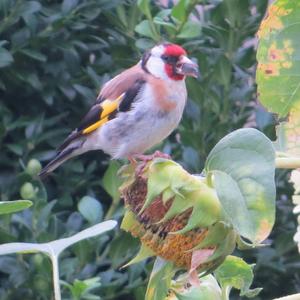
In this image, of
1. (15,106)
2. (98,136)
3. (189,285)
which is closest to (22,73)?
(15,106)

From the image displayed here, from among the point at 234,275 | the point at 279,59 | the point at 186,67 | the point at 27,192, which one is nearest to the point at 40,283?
the point at 27,192

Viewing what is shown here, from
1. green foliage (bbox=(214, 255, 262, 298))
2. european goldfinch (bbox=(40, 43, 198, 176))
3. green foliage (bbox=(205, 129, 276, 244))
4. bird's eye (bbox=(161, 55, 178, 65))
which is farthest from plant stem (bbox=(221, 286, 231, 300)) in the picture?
bird's eye (bbox=(161, 55, 178, 65))

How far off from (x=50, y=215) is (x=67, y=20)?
0.44 meters

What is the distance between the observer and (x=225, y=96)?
6.70 feet

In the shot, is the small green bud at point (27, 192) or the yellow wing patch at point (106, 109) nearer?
the small green bud at point (27, 192)

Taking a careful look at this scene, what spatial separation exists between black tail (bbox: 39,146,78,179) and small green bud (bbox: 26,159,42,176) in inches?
0.6

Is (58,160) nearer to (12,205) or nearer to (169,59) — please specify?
(169,59)

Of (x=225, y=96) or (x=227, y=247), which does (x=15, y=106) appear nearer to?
(x=225, y=96)

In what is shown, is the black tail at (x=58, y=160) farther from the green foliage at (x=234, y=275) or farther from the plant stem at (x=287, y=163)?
the plant stem at (x=287, y=163)

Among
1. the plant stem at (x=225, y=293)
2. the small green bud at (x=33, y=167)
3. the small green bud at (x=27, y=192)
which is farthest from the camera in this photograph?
the small green bud at (x=33, y=167)

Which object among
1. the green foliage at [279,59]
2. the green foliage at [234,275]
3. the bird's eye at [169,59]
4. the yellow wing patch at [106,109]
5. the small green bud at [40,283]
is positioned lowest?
the small green bud at [40,283]

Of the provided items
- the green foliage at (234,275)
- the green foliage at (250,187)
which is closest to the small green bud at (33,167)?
the green foliage at (234,275)

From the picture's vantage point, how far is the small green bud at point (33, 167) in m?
1.92

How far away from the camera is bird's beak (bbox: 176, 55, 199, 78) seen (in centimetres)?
184
